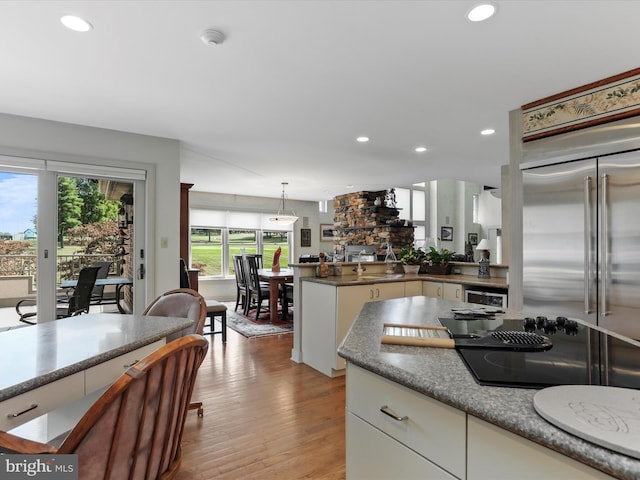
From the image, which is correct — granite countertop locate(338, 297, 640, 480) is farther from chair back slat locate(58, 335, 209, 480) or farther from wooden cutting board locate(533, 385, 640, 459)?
chair back slat locate(58, 335, 209, 480)

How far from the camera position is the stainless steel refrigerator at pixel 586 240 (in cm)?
221

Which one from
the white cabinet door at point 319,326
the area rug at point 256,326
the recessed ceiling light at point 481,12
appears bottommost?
the area rug at point 256,326

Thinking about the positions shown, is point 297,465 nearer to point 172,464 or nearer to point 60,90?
point 172,464

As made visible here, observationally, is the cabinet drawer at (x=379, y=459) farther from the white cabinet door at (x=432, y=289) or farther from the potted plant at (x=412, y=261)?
the potted plant at (x=412, y=261)

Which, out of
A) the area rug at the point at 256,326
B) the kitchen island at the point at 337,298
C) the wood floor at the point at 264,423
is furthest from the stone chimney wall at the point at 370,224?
the wood floor at the point at 264,423

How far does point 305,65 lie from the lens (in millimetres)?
2178

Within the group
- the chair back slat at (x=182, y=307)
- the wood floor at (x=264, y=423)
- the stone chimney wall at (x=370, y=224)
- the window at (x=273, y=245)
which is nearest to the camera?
the wood floor at (x=264, y=423)

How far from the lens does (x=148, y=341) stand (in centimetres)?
156

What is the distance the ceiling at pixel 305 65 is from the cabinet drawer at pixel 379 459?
5.80ft

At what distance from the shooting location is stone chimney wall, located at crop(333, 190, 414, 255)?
6.49 metres

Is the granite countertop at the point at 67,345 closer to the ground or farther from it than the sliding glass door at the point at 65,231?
closer to the ground

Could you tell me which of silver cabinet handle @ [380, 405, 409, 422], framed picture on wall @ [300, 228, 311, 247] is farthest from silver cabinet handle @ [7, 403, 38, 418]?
framed picture on wall @ [300, 228, 311, 247]

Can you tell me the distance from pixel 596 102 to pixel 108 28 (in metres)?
3.06

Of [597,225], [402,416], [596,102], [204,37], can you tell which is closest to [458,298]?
[597,225]
